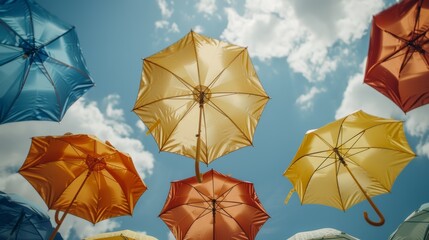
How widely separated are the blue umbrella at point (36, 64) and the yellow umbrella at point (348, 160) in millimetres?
8442

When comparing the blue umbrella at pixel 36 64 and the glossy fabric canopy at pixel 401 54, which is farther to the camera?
the blue umbrella at pixel 36 64

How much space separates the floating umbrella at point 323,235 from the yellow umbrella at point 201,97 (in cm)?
495

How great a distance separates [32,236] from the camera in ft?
33.1

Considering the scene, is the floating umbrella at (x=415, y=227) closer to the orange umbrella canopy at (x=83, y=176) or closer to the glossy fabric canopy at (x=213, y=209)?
the glossy fabric canopy at (x=213, y=209)

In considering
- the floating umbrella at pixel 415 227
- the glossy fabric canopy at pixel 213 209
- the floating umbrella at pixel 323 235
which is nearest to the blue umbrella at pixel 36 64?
the glossy fabric canopy at pixel 213 209

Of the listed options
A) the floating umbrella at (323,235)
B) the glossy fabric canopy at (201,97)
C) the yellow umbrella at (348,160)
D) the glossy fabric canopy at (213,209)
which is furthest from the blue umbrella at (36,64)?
the floating umbrella at (323,235)

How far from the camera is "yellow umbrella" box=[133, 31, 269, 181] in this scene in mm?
8969

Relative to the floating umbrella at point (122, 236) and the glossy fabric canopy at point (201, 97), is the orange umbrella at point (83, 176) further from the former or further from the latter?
the glossy fabric canopy at point (201, 97)

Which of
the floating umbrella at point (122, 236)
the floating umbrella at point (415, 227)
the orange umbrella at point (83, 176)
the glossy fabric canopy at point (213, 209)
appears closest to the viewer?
the orange umbrella at point (83, 176)

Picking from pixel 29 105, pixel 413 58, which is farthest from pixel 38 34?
pixel 413 58

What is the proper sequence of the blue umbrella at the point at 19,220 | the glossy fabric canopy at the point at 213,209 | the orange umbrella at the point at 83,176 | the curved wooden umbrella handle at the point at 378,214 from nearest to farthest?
the curved wooden umbrella handle at the point at 378,214 → the orange umbrella at the point at 83,176 → the blue umbrella at the point at 19,220 → the glossy fabric canopy at the point at 213,209

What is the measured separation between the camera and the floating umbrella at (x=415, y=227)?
9234 millimetres

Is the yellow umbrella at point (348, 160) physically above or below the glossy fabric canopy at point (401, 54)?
below

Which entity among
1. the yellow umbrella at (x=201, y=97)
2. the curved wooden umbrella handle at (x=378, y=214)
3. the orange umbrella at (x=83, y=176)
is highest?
the yellow umbrella at (x=201, y=97)
